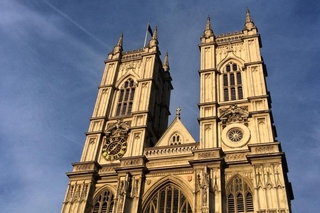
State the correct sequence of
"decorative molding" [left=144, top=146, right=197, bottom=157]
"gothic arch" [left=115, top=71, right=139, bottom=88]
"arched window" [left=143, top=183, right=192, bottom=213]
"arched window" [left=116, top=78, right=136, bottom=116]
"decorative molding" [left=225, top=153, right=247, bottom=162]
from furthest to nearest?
"gothic arch" [left=115, top=71, right=139, bottom=88], "arched window" [left=116, top=78, right=136, bottom=116], "decorative molding" [left=144, top=146, right=197, bottom=157], "decorative molding" [left=225, top=153, right=247, bottom=162], "arched window" [left=143, top=183, right=192, bottom=213]

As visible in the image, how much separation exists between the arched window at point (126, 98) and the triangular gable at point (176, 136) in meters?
4.65

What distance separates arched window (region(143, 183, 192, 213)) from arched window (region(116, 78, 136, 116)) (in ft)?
30.3

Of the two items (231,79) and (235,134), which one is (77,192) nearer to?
(235,134)

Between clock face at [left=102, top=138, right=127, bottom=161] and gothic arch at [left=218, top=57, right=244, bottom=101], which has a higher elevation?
gothic arch at [left=218, top=57, right=244, bottom=101]

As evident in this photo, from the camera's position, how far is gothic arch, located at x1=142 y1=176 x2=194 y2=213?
26.8 metres

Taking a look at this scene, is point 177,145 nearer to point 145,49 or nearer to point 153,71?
point 153,71

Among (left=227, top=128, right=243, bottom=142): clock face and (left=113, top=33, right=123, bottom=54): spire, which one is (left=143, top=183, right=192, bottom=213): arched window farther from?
(left=113, top=33, right=123, bottom=54): spire

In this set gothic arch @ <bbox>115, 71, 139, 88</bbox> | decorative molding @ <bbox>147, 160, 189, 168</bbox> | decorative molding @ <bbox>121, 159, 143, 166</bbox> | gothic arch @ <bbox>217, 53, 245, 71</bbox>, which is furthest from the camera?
gothic arch @ <bbox>115, 71, 139, 88</bbox>

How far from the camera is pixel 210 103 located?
31266mm

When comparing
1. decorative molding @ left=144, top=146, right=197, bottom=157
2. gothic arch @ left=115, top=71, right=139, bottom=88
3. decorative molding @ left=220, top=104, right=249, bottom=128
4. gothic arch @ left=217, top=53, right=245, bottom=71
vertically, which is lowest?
decorative molding @ left=144, top=146, right=197, bottom=157

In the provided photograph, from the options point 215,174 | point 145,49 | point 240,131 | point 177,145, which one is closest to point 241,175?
point 215,174

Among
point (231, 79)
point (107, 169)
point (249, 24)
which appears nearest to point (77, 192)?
point (107, 169)

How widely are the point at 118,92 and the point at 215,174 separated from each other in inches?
557

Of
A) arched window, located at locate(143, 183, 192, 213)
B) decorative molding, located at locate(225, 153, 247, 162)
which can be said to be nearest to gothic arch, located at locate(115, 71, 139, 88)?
arched window, located at locate(143, 183, 192, 213)
